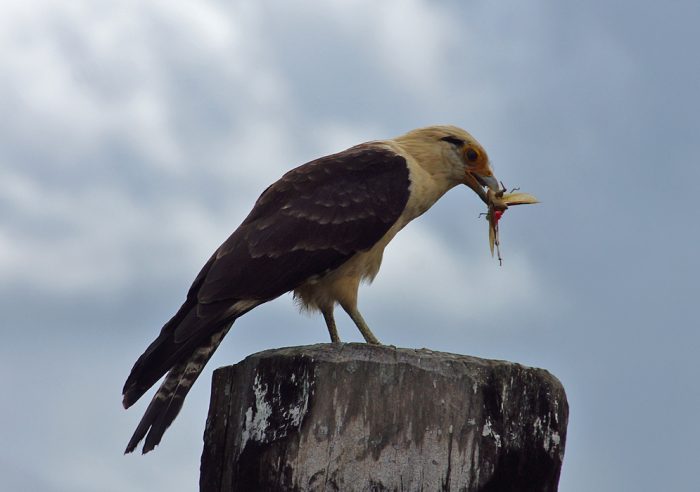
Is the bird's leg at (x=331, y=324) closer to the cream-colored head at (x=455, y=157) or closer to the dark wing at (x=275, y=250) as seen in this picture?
the dark wing at (x=275, y=250)

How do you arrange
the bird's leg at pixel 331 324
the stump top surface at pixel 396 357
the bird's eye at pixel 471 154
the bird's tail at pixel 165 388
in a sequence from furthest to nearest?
the bird's eye at pixel 471 154, the bird's leg at pixel 331 324, the bird's tail at pixel 165 388, the stump top surface at pixel 396 357

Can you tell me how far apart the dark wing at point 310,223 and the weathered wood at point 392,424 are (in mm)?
1256

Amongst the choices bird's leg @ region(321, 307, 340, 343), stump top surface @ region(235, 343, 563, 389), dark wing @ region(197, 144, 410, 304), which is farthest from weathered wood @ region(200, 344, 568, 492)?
bird's leg @ region(321, 307, 340, 343)

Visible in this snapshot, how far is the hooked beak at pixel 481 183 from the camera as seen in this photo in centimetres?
654

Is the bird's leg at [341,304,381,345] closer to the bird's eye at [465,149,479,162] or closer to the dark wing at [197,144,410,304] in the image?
the dark wing at [197,144,410,304]

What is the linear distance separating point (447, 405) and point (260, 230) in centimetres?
217

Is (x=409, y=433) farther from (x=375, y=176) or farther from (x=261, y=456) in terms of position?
(x=375, y=176)

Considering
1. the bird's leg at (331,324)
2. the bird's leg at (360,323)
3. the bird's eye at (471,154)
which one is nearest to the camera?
the bird's leg at (360,323)

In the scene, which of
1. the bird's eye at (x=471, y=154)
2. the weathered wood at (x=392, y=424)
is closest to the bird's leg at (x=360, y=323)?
the bird's eye at (x=471, y=154)

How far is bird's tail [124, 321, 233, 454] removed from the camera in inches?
186

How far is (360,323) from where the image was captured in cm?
578

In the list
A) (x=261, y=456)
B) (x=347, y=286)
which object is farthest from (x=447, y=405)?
(x=347, y=286)

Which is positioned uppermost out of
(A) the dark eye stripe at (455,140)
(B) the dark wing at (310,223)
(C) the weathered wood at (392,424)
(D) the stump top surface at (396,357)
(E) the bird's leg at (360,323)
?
(A) the dark eye stripe at (455,140)

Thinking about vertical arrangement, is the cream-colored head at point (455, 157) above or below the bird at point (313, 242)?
above
